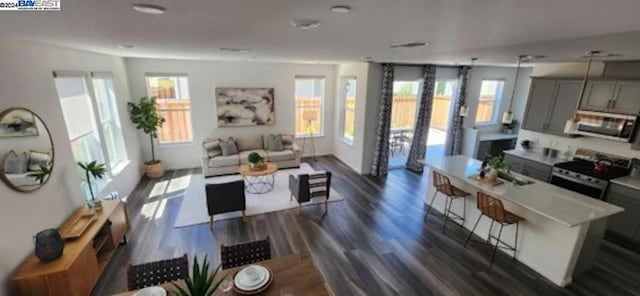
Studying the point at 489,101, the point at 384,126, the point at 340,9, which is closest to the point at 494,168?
the point at 384,126

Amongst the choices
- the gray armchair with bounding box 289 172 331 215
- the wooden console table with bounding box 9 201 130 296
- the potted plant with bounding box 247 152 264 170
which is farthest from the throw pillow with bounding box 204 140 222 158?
the wooden console table with bounding box 9 201 130 296

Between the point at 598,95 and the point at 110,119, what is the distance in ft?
28.5

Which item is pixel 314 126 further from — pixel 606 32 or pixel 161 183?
pixel 606 32

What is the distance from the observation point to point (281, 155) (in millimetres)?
7133

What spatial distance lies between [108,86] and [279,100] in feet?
12.5

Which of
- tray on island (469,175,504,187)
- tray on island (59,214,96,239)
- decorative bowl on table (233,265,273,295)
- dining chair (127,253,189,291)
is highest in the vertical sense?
tray on island (469,175,504,187)

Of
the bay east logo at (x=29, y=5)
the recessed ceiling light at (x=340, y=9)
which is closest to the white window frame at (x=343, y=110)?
the recessed ceiling light at (x=340, y=9)

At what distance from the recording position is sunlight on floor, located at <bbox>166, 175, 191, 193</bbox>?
5.94m

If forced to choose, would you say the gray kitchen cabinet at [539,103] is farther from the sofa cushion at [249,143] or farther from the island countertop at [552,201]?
the sofa cushion at [249,143]

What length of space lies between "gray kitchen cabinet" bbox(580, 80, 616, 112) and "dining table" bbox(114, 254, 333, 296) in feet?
17.8

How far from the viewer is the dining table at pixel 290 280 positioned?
216 cm

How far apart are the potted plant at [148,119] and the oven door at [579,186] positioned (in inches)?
318

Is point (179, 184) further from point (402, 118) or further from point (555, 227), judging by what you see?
point (555, 227)

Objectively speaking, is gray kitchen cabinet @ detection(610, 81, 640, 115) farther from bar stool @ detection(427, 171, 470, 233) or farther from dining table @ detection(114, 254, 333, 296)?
dining table @ detection(114, 254, 333, 296)
